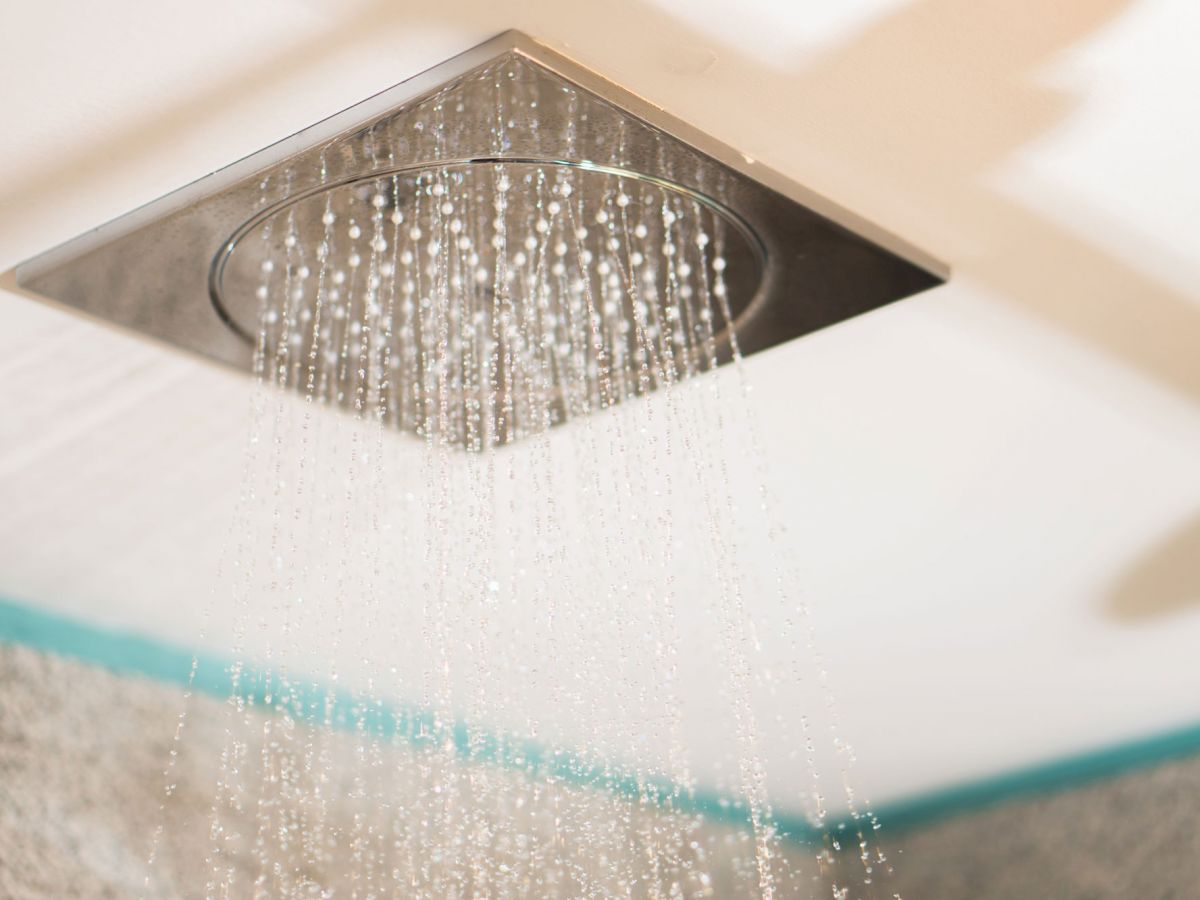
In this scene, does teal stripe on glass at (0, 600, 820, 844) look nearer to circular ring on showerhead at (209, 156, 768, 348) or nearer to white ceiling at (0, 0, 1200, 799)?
white ceiling at (0, 0, 1200, 799)

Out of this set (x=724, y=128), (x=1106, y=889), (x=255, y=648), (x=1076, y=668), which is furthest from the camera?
(x=1106, y=889)

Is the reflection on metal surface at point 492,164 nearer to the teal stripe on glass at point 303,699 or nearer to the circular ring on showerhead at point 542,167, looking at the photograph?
the circular ring on showerhead at point 542,167

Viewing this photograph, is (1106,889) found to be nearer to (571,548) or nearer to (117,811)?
(571,548)

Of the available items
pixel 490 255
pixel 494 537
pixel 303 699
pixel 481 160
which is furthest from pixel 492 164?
pixel 303 699

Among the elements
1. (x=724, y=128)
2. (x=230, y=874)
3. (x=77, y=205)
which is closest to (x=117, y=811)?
(x=230, y=874)

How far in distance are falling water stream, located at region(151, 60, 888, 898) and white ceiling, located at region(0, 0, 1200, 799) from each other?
0.13 m

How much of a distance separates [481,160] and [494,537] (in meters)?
1.20

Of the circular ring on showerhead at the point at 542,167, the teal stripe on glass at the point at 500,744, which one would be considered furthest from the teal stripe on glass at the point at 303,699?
the circular ring on showerhead at the point at 542,167

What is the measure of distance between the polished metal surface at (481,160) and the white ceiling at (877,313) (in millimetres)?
32

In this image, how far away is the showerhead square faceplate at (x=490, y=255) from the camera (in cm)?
174

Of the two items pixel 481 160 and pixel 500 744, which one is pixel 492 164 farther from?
pixel 500 744

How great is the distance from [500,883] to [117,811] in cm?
127

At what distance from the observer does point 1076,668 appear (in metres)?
3.94

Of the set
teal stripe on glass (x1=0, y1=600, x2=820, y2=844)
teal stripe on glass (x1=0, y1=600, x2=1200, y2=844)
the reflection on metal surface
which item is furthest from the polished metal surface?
teal stripe on glass (x1=0, y1=600, x2=820, y2=844)
